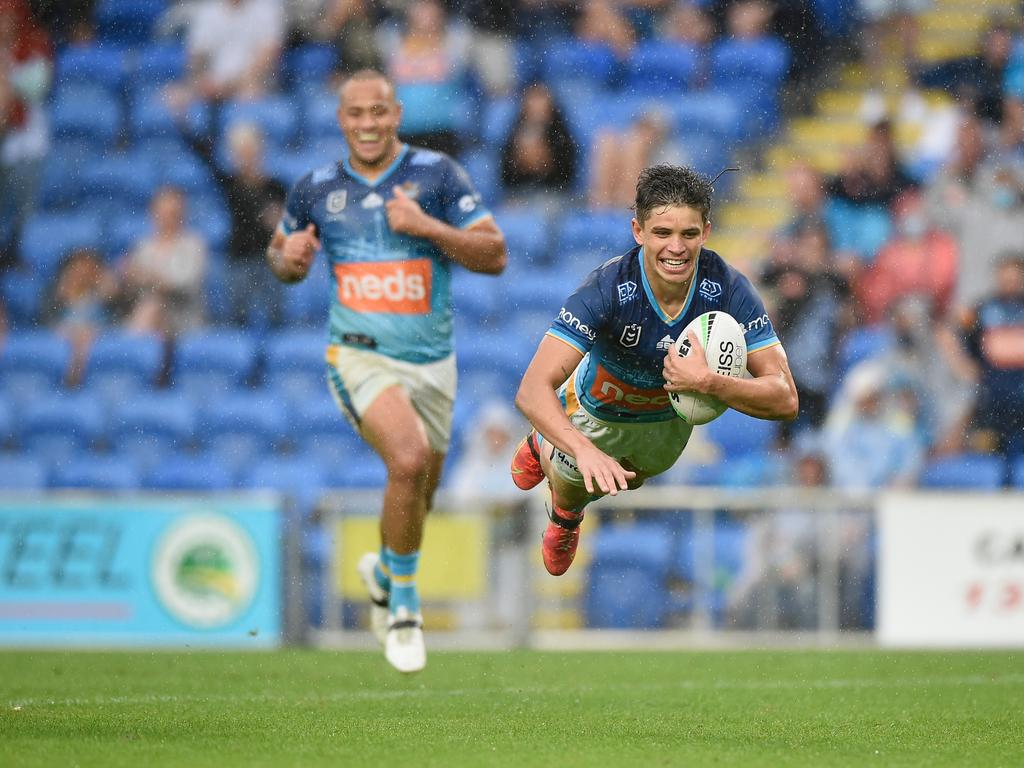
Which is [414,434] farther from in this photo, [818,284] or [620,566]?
[818,284]

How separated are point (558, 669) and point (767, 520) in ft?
9.38

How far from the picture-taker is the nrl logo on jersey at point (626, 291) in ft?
20.6

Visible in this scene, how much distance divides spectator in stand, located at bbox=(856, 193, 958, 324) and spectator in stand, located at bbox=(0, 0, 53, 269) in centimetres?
827

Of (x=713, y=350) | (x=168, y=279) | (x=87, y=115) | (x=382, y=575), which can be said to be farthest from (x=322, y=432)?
(x=713, y=350)

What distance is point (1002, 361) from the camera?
1235 centimetres

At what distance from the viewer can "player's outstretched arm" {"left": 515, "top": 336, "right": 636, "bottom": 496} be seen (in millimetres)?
5664

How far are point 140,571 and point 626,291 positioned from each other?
5.80 m

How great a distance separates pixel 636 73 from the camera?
15305mm

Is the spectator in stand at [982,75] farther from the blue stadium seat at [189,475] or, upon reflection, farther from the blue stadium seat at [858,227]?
the blue stadium seat at [189,475]

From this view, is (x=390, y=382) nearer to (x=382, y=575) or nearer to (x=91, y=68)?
(x=382, y=575)

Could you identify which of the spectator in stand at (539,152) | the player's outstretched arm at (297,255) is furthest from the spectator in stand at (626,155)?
the player's outstretched arm at (297,255)

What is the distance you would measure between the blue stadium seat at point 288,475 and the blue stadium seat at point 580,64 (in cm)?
437

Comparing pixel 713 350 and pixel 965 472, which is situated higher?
pixel 713 350

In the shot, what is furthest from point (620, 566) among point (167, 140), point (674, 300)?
point (167, 140)
